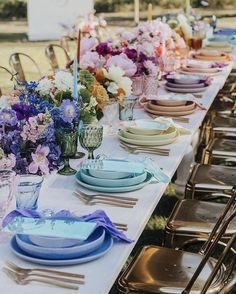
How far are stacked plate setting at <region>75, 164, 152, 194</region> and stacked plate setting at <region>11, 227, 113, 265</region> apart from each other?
1.56 ft

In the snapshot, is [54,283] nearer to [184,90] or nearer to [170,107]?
[170,107]

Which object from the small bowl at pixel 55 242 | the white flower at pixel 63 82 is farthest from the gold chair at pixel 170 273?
the white flower at pixel 63 82

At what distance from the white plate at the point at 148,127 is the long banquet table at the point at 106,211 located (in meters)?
0.09

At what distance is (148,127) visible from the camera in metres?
3.04

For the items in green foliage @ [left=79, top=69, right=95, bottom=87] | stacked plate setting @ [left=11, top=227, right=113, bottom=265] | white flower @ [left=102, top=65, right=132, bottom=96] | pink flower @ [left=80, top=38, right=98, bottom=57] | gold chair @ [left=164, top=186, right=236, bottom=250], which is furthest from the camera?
pink flower @ [left=80, top=38, right=98, bottom=57]

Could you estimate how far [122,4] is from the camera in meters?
18.5

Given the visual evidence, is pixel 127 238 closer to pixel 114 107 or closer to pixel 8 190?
pixel 8 190

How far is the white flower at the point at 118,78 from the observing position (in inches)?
131

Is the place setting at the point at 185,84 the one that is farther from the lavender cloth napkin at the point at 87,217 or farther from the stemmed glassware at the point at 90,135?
the lavender cloth napkin at the point at 87,217

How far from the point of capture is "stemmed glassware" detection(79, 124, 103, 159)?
256 cm

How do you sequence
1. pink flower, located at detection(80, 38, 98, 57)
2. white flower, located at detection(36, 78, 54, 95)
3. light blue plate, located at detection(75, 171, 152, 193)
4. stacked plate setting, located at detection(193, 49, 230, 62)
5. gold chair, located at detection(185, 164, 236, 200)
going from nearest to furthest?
light blue plate, located at detection(75, 171, 152, 193) < white flower, located at detection(36, 78, 54, 95) < gold chair, located at detection(185, 164, 236, 200) < pink flower, located at detection(80, 38, 98, 57) < stacked plate setting, located at detection(193, 49, 230, 62)

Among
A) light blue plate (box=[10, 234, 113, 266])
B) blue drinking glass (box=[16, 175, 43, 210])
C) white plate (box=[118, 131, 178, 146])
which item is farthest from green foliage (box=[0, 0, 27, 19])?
light blue plate (box=[10, 234, 113, 266])

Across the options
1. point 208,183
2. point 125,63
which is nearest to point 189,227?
point 208,183

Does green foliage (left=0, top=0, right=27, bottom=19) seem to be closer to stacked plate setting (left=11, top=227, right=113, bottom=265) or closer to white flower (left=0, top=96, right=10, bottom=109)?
white flower (left=0, top=96, right=10, bottom=109)
